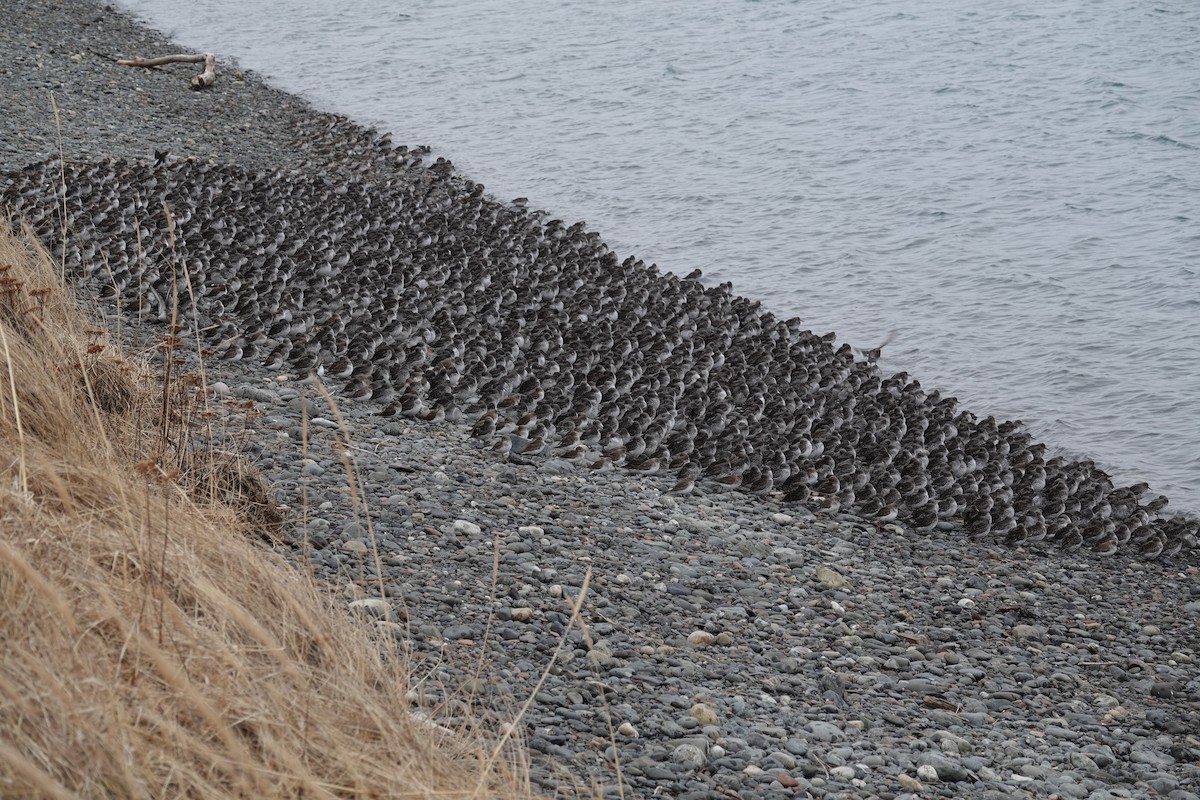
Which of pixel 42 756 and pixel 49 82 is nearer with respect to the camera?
pixel 42 756

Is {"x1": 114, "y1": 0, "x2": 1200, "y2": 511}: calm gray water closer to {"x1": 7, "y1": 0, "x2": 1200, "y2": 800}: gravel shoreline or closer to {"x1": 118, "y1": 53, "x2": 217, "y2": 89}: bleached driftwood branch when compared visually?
{"x1": 118, "y1": 53, "x2": 217, "y2": 89}: bleached driftwood branch

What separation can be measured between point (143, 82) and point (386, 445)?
15904 millimetres

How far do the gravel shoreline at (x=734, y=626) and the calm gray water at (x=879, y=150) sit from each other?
434cm

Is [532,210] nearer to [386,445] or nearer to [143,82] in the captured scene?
[143,82]

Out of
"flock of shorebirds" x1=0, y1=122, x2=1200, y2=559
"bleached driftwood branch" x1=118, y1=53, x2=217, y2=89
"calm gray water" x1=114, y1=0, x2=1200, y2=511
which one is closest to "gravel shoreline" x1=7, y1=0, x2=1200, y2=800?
"flock of shorebirds" x1=0, y1=122, x2=1200, y2=559

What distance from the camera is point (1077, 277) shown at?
17719mm

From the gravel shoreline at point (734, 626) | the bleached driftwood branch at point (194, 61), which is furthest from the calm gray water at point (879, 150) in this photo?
the gravel shoreline at point (734, 626)

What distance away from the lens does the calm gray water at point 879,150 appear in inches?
601

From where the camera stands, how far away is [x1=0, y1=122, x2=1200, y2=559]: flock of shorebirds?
9672mm

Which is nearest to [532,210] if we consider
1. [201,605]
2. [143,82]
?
[143,82]

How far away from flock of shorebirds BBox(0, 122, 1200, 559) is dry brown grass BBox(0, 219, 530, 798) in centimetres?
362

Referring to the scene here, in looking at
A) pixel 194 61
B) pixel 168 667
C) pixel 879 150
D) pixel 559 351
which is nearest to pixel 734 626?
pixel 168 667

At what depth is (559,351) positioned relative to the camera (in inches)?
458

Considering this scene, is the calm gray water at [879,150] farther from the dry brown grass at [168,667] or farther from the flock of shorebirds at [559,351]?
the dry brown grass at [168,667]
